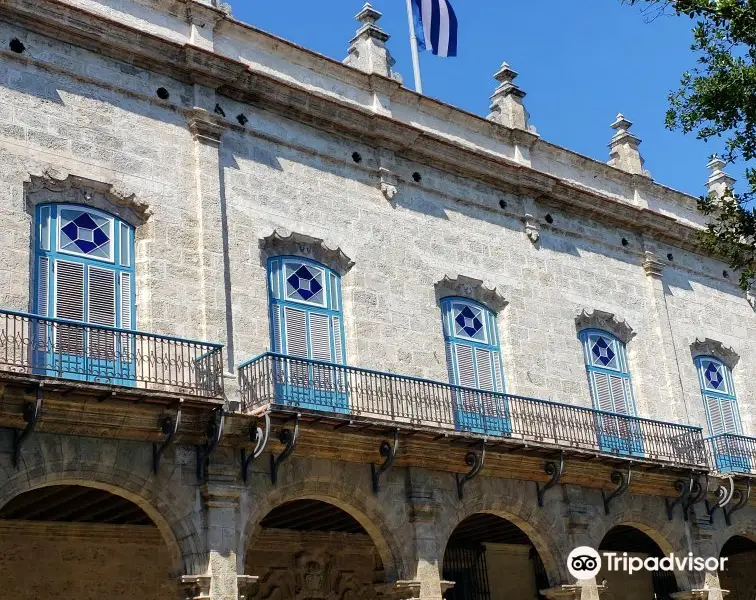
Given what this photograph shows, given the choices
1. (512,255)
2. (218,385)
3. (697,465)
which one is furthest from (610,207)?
(218,385)

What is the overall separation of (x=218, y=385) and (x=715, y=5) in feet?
24.5

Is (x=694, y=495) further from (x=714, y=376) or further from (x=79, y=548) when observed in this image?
(x=79, y=548)

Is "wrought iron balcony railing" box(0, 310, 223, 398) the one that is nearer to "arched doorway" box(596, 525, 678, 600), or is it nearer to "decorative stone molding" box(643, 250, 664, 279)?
"arched doorway" box(596, 525, 678, 600)

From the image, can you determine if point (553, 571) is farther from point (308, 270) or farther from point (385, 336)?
point (308, 270)

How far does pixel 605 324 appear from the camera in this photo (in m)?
19.8

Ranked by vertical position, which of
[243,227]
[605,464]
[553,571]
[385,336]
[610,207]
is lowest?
[553,571]

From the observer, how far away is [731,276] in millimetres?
22828

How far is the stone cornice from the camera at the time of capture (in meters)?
14.6

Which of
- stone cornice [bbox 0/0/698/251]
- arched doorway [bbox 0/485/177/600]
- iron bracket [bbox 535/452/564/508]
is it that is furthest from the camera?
iron bracket [bbox 535/452/564/508]

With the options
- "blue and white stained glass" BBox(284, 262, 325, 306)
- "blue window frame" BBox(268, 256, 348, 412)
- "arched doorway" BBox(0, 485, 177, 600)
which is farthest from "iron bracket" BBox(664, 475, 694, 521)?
"arched doorway" BBox(0, 485, 177, 600)

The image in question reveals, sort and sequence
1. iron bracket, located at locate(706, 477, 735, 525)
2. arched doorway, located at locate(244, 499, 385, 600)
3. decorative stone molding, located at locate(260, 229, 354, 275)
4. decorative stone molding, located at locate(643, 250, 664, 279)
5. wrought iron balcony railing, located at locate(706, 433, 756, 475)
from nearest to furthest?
decorative stone molding, located at locate(260, 229, 354, 275)
arched doorway, located at locate(244, 499, 385, 600)
iron bracket, located at locate(706, 477, 735, 525)
wrought iron balcony railing, located at locate(706, 433, 756, 475)
decorative stone molding, located at locate(643, 250, 664, 279)

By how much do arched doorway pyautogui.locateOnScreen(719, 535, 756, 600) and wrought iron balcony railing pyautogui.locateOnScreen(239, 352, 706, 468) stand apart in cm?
468

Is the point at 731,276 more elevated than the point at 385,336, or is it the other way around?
the point at 731,276

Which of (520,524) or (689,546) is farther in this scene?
(689,546)
